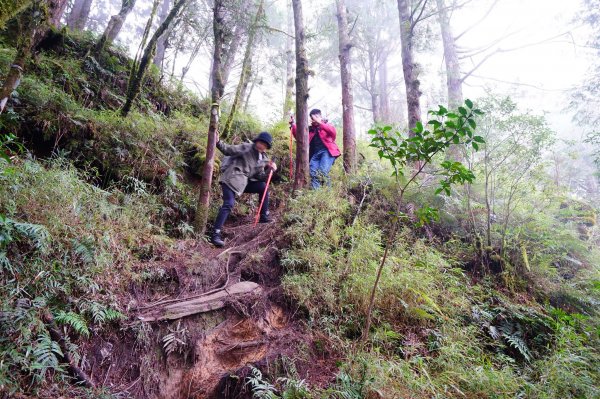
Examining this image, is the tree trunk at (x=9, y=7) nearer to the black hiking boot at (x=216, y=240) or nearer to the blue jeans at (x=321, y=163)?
the black hiking boot at (x=216, y=240)

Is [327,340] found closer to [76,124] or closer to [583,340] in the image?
[583,340]

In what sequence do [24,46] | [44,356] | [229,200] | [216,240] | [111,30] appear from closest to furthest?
[44,356]
[24,46]
[216,240]
[229,200]
[111,30]

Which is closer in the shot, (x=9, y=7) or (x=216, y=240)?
(x=9, y=7)

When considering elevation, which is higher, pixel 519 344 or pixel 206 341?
pixel 519 344

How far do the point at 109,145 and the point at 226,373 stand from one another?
4306 mm

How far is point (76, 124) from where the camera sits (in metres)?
5.09

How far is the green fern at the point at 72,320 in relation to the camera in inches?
108

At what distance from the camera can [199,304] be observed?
12.5 ft

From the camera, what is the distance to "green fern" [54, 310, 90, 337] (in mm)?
2748

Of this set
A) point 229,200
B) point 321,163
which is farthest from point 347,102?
point 229,200

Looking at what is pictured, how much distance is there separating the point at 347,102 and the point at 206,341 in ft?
23.0

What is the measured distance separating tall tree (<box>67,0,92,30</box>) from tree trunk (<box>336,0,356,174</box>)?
7.20m

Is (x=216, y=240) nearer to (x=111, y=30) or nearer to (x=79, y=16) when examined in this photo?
(x=111, y=30)

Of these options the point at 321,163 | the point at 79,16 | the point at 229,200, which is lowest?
the point at 229,200
